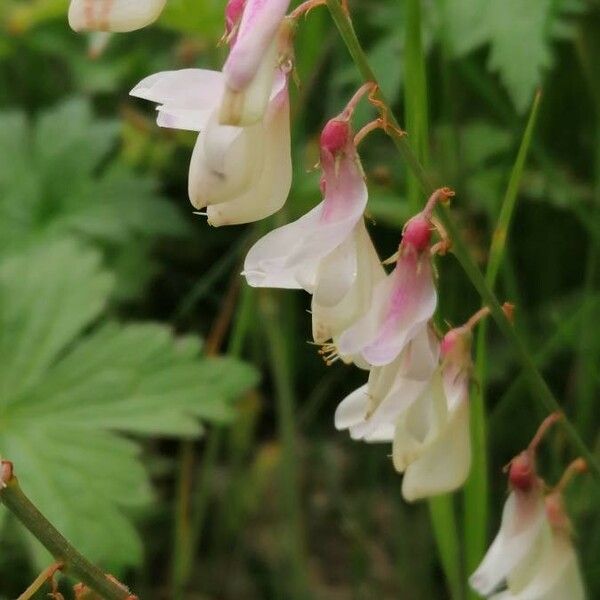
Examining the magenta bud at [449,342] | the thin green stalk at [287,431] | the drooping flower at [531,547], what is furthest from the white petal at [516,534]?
the thin green stalk at [287,431]

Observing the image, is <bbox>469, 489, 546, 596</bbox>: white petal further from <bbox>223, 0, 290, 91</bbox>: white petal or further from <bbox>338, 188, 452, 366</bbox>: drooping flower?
<bbox>223, 0, 290, 91</bbox>: white petal

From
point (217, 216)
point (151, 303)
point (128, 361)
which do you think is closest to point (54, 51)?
point (151, 303)

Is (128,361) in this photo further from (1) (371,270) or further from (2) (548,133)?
(1) (371,270)

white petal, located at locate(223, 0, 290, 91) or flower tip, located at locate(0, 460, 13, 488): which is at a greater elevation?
white petal, located at locate(223, 0, 290, 91)

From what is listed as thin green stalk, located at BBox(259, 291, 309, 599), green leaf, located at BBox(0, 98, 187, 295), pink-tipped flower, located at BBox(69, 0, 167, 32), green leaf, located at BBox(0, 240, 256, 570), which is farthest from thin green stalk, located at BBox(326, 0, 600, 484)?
green leaf, located at BBox(0, 98, 187, 295)

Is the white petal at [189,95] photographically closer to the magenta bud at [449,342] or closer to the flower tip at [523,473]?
the magenta bud at [449,342]

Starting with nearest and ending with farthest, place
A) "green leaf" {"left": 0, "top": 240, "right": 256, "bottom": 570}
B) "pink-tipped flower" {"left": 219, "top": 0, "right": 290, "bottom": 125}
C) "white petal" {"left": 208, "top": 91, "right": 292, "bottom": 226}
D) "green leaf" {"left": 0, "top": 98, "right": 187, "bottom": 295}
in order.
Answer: "pink-tipped flower" {"left": 219, "top": 0, "right": 290, "bottom": 125}
"white petal" {"left": 208, "top": 91, "right": 292, "bottom": 226}
"green leaf" {"left": 0, "top": 240, "right": 256, "bottom": 570}
"green leaf" {"left": 0, "top": 98, "right": 187, "bottom": 295}

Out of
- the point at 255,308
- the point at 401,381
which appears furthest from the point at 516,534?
the point at 255,308
